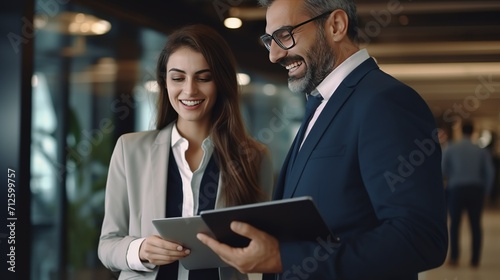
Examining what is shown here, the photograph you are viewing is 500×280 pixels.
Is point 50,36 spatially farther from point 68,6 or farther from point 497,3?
point 497,3

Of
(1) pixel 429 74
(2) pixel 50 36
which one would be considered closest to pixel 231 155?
(2) pixel 50 36

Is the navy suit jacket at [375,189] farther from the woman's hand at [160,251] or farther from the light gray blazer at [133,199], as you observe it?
the light gray blazer at [133,199]

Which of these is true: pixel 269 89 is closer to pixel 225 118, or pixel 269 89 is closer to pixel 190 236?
pixel 225 118

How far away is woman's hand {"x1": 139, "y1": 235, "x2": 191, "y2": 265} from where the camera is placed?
1975 millimetres

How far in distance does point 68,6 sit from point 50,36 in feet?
1.57

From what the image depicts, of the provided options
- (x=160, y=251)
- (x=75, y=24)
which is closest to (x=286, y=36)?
(x=160, y=251)

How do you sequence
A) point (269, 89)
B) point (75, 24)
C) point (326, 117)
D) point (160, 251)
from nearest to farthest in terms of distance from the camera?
point (326, 117), point (160, 251), point (75, 24), point (269, 89)

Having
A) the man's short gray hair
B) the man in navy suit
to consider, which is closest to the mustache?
the man in navy suit

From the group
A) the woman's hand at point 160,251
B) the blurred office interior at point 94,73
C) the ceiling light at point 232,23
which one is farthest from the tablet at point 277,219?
the ceiling light at point 232,23

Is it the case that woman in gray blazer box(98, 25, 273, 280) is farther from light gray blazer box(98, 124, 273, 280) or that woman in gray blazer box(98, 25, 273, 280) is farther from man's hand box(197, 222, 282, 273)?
man's hand box(197, 222, 282, 273)

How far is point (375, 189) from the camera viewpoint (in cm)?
147

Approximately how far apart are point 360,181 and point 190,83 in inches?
36.0

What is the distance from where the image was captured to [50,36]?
5.13 m

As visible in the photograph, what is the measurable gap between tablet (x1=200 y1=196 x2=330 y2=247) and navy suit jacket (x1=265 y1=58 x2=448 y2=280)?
0.03 metres
